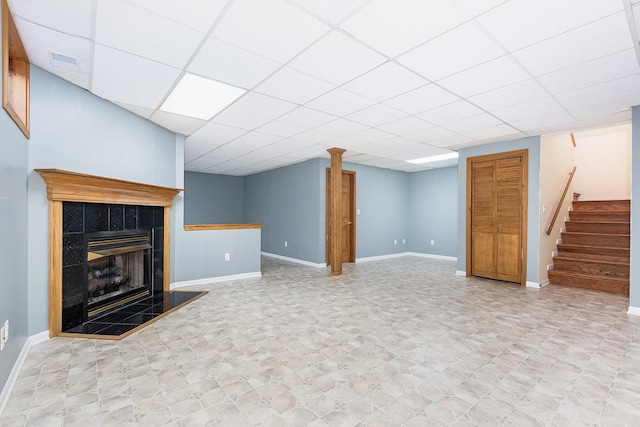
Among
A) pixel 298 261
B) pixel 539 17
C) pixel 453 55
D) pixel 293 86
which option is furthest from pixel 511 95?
pixel 298 261

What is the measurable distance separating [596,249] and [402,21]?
18.8 ft

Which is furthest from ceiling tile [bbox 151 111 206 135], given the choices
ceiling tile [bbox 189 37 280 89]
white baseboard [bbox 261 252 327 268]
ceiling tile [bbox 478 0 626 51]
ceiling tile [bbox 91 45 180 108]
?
white baseboard [bbox 261 252 327 268]

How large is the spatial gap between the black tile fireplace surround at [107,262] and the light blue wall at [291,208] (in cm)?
336

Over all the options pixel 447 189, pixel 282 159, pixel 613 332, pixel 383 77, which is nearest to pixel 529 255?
pixel 613 332

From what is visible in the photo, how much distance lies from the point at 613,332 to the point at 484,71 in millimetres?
2895

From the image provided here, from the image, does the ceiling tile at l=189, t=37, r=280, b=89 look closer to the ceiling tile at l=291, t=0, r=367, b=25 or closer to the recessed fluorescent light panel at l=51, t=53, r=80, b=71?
the ceiling tile at l=291, t=0, r=367, b=25

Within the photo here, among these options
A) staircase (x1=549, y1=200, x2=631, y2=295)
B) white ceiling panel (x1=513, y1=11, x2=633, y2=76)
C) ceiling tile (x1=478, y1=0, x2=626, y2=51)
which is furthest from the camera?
staircase (x1=549, y1=200, x2=631, y2=295)

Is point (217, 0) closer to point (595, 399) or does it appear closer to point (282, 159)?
point (595, 399)

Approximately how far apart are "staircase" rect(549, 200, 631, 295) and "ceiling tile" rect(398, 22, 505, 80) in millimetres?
4356

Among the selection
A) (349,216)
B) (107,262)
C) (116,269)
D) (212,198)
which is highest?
(212,198)

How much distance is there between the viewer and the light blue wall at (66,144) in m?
2.63

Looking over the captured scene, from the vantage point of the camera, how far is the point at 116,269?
11.8 ft

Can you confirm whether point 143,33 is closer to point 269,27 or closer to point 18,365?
point 269,27

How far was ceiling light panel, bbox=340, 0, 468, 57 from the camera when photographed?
1849mm
